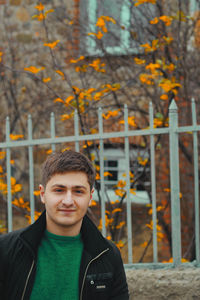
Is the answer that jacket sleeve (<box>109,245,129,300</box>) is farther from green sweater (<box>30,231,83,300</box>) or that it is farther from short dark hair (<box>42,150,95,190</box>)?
short dark hair (<box>42,150,95,190</box>)

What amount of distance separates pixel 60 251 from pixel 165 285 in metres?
1.52

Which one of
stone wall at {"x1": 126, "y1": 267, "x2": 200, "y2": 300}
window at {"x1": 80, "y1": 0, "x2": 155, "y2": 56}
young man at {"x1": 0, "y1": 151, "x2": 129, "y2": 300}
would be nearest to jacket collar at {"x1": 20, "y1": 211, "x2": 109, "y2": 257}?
young man at {"x1": 0, "y1": 151, "x2": 129, "y2": 300}

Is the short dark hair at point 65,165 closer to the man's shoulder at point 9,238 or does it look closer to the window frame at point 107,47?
the man's shoulder at point 9,238

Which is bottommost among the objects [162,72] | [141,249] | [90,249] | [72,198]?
[141,249]

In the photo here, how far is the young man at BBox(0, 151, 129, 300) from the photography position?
151 centimetres

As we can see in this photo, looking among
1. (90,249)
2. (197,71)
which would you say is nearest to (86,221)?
(90,249)

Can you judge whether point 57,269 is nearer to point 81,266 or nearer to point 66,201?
point 81,266

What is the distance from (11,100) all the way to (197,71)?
2791mm

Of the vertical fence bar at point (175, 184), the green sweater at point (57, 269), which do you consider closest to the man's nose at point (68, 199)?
the green sweater at point (57, 269)

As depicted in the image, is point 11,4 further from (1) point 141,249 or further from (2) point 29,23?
(1) point 141,249

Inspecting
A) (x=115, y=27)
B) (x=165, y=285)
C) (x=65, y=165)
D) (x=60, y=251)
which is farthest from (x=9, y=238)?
(x=115, y=27)

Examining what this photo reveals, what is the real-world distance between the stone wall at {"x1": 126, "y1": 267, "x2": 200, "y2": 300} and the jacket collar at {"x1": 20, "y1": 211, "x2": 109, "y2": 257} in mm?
1315

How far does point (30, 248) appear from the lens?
153 centimetres

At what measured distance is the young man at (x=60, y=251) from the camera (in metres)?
1.51
